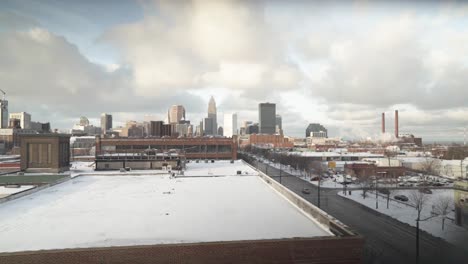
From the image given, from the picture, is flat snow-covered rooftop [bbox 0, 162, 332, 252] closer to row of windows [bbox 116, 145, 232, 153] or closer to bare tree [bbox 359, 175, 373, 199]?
bare tree [bbox 359, 175, 373, 199]

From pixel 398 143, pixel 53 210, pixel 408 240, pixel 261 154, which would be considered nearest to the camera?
pixel 53 210

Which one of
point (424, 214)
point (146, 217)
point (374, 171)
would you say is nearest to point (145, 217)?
point (146, 217)

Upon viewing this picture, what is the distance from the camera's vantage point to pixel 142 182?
2469 cm

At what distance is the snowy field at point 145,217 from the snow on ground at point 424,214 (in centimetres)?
1430

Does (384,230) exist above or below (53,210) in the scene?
below

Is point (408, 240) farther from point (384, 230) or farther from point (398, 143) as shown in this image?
point (398, 143)

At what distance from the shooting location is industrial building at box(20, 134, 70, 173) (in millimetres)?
32719

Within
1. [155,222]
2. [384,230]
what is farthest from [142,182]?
[384,230]

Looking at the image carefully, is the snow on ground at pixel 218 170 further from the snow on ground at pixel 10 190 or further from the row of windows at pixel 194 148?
the row of windows at pixel 194 148

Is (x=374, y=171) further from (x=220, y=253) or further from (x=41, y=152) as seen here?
(x=41, y=152)

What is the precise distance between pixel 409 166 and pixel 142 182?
5915 centimetres

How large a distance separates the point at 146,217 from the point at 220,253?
515 cm

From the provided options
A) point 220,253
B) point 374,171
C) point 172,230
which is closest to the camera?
point 220,253

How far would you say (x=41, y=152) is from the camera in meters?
33.1
